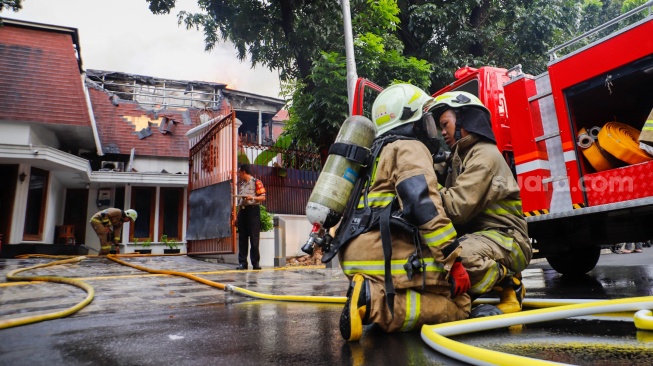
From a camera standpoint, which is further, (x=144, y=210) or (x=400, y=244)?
(x=144, y=210)

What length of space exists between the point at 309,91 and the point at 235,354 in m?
10.6

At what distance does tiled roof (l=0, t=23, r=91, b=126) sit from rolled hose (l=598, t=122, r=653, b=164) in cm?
1353

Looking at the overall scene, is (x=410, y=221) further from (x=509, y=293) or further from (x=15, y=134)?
(x=15, y=134)

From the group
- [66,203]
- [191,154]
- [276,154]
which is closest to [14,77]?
[66,203]

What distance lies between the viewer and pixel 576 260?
549 cm

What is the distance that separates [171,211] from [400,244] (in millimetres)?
15986

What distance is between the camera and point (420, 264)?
214 cm

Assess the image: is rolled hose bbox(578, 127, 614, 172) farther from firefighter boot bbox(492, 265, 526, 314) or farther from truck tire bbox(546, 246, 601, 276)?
truck tire bbox(546, 246, 601, 276)

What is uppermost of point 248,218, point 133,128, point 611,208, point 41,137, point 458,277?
point 133,128

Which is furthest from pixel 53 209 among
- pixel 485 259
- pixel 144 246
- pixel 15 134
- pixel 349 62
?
pixel 485 259

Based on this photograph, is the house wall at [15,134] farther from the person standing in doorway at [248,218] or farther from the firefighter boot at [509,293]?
the firefighter boot at [509,293]

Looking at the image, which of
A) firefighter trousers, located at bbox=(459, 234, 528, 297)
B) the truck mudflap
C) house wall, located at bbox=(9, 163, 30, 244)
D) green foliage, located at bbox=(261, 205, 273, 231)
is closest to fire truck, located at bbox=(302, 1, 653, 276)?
the truck mudflap

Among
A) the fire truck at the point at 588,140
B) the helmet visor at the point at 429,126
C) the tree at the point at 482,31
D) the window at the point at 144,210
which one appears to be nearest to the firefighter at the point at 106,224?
the window at the point at 144,210

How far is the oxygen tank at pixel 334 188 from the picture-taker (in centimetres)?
239
